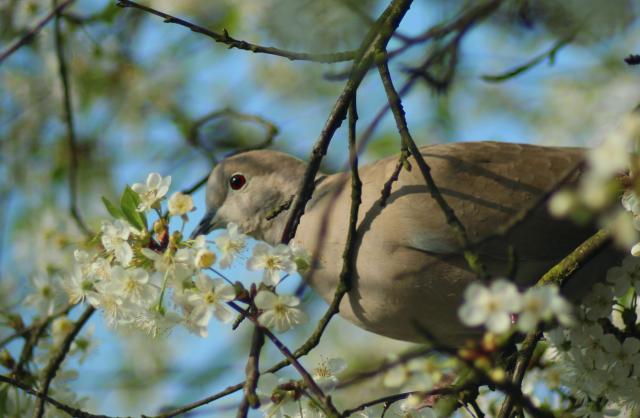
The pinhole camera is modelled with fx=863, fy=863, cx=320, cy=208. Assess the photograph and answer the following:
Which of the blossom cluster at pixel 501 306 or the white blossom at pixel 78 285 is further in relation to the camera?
the white blossom at pixel 78 285

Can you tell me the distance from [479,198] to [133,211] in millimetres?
1248

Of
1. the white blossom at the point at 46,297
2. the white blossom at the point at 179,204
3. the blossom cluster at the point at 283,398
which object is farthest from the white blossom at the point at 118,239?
the white blossom at the point at 46,297

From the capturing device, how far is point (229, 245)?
7.04 ft

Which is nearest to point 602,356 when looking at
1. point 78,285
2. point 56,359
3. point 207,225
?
point 78,285

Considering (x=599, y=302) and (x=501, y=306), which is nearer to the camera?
(x=501, y=306)

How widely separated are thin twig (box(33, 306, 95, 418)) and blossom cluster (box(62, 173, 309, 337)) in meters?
0.41

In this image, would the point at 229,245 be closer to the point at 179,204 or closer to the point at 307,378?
the point at 179,204

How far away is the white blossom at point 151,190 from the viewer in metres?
2.27

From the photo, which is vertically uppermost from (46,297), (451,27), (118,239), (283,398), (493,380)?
(451,27)

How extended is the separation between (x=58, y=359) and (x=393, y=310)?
1087mm

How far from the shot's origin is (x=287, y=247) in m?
2.15

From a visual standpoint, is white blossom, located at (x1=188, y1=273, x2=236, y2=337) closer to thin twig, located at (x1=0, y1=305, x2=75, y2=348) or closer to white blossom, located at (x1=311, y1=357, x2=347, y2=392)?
white blossom, located at (x1=311, y1=357, x2=347, y2=392)

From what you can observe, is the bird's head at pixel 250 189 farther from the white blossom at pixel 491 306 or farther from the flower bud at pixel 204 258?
the white blossom at pixel 491 306

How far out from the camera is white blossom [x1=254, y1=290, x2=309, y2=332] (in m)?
2.03
